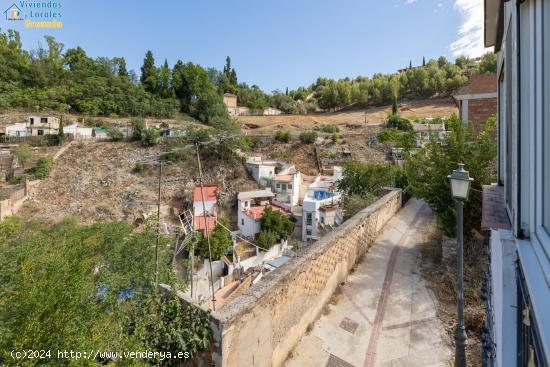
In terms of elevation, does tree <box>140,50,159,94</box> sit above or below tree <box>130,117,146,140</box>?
above

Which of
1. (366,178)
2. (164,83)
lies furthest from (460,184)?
(164,83)

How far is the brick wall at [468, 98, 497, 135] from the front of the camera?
28.9 ft

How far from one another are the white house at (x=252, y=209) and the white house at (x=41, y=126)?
2908cm

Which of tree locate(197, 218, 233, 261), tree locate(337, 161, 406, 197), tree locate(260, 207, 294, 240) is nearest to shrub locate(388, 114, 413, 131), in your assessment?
tree locate(260, 207, 294, 240)

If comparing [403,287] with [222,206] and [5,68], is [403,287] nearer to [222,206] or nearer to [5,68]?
[222,206]

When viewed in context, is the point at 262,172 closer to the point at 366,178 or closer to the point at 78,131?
the point at 366,178

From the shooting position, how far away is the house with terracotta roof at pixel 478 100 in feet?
28.8

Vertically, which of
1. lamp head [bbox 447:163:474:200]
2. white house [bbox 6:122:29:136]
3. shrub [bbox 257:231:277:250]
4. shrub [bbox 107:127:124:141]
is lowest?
shrub [bbox 257:231:277:250]

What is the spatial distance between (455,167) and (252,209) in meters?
19.5

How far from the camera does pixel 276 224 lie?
22.1 meters

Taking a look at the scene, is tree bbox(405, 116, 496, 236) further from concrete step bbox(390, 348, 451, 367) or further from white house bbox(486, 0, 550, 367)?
white house bbox(486, 0, 550, 367)

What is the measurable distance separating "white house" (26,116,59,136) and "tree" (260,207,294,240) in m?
32.4

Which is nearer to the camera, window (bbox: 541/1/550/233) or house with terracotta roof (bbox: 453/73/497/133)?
window (bbox: 541/1/550/233)

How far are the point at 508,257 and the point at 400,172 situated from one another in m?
15.4
